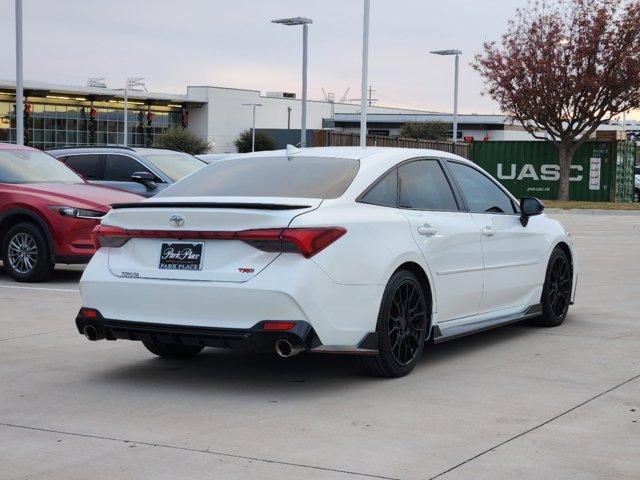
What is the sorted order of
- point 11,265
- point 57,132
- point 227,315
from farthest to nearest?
1. point 57,132
2. point 11,265
3. point 227,315

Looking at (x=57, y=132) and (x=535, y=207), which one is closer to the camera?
(x=535, y=207)

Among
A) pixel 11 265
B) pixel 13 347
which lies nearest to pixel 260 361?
pixel 13 347

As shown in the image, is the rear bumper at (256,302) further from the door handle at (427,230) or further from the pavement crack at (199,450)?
the pavement crack at (199,450)

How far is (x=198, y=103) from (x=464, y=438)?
93536 mm

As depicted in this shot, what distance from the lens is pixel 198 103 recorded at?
9738 centimetres

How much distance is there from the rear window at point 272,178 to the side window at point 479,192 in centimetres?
122

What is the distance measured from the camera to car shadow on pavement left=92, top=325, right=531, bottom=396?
682 centimetres

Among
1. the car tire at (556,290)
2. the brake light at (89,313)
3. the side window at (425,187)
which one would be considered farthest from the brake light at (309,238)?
the car tire at (556,290)

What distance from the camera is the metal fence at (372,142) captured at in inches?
1820

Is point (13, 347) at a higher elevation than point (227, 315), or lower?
lower

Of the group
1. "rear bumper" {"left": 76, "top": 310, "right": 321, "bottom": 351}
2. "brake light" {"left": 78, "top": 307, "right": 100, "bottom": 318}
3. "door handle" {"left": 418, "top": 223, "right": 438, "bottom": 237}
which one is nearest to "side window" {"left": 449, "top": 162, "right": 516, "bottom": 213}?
"door handle" {"left": 418, "top": 223, "right": 438, "bottom": 237}

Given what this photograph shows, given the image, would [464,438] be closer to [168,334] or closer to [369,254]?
[369,254]

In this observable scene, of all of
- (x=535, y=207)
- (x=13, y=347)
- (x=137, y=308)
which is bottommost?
(x=13, y=347)

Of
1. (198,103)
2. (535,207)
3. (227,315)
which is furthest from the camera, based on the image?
(198,103)
